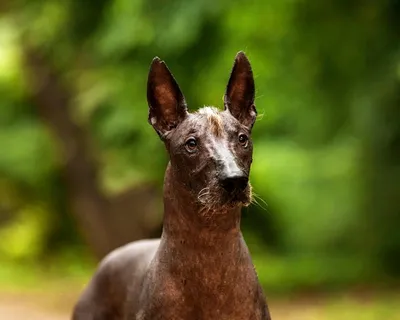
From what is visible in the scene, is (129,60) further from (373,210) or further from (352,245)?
(352,245)

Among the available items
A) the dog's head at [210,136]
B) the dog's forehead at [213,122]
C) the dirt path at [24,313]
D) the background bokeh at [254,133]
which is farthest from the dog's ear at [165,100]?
the dirt path at [24,313]

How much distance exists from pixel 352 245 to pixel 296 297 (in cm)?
300

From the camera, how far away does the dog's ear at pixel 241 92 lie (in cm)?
401

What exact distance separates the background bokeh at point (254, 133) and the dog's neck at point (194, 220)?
198 inches

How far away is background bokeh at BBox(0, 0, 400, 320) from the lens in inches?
364

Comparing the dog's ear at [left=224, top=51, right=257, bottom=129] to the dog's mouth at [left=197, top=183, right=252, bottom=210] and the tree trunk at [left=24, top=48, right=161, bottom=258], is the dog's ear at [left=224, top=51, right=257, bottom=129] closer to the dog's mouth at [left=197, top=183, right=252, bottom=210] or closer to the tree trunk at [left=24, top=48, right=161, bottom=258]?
the dog's mouth at [left=197, top=183, right=252, bottom=210]

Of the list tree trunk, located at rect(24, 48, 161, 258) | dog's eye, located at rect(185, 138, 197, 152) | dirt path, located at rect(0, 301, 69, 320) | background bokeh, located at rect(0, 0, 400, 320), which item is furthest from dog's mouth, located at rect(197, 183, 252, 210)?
tree trunk, located at rect(24, 48, 161, 258)

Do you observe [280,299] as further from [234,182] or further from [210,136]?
[234,182]

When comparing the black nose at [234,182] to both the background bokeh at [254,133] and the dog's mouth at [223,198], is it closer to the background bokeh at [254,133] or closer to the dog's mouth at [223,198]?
the dog's mouth at [223,198]

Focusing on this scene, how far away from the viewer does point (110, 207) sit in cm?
1103

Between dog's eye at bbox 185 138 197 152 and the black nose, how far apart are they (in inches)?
10.6

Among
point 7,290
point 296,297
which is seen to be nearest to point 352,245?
point 296,297

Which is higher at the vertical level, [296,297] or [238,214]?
[296,297]

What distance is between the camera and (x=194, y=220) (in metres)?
3.85
